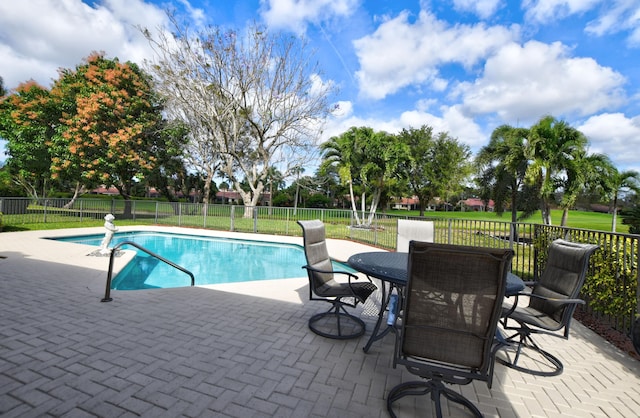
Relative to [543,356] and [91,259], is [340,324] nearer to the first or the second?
[543,356]

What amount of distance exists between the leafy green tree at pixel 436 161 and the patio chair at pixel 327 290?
24371 millimetres

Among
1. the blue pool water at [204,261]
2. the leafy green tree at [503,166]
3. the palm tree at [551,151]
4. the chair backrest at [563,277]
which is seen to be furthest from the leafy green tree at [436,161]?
the chair backrest at [563,277]

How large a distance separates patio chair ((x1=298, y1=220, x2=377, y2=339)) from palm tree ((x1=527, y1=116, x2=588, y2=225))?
1642cm

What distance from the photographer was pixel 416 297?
5.40 feet

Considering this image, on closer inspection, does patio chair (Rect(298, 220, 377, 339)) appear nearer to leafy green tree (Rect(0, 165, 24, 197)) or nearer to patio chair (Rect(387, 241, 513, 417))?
patio chair (Rect(387, 241, 513, 417))

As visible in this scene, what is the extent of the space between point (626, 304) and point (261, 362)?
3888 mm

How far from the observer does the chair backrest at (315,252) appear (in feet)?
10.1

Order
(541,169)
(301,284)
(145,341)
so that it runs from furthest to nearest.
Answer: (541,169) → (301,284) → (145,341)

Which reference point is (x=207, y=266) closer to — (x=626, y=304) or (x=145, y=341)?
(x=145, y=341)

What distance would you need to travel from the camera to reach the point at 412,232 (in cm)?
480

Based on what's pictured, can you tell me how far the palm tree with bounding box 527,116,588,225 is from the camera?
1464 cm

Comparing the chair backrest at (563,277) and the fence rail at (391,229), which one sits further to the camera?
the fence rail at (391,229)

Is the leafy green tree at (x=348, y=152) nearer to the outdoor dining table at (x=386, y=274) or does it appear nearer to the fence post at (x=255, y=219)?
the fence post at (x=255, y=219)

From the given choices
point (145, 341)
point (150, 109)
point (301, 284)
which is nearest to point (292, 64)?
point (150, 109)
